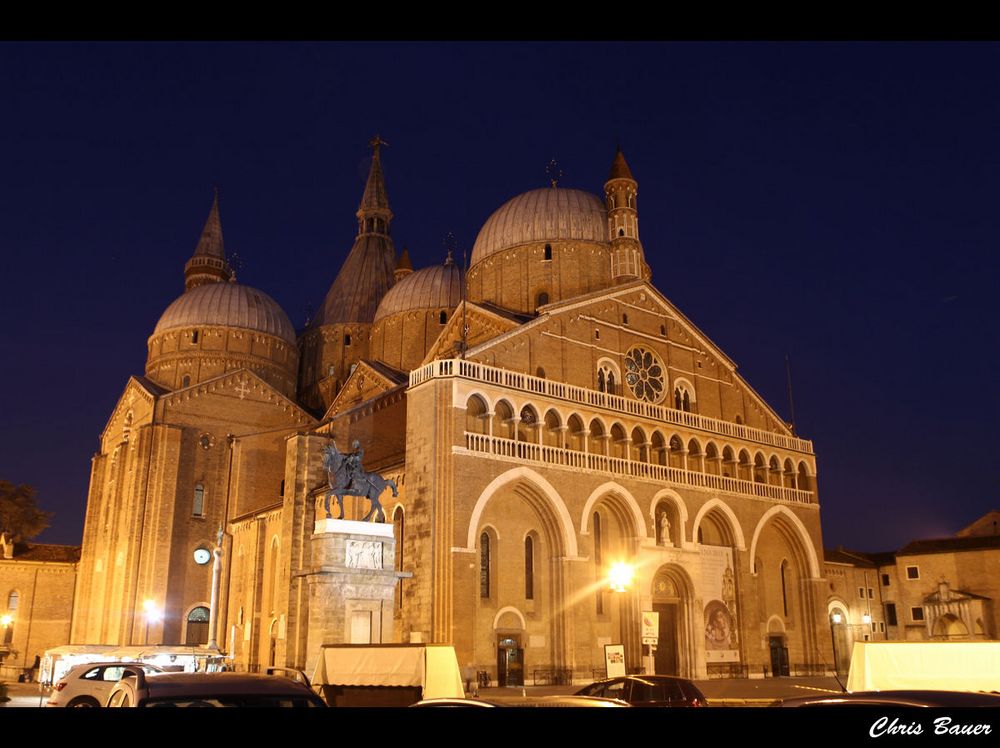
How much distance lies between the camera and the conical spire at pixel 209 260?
205ft

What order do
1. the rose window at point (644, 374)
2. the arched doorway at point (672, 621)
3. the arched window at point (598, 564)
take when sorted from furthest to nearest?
1. the rose window at point (644, 374)
2. the arched doorway at point (672, 621)
3. the arched window at point (598, 564)

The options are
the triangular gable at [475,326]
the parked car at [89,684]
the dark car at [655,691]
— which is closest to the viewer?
the dark car at [655,691]

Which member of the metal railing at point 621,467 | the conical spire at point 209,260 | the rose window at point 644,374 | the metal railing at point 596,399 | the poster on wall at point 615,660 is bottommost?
the poster on wall at point 615,660

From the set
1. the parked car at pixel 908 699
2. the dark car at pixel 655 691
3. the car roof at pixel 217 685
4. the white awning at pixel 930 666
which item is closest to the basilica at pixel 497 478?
the dark car at pixel 655 691

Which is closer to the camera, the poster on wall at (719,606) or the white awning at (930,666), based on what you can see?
the white awning at (930,666)

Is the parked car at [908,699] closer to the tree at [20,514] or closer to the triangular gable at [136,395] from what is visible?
the triangular gable at [136,395]

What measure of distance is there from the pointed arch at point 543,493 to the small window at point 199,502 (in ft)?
67.9

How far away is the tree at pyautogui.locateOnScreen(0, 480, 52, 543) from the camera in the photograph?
53.8 m

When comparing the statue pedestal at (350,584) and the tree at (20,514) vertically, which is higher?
the tree at (20,514)

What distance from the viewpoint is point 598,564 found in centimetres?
3428

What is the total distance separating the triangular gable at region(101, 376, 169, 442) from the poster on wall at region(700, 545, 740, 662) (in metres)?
28.3

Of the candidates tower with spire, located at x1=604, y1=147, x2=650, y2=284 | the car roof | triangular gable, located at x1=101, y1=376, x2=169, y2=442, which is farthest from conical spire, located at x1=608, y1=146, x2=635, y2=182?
the car roof

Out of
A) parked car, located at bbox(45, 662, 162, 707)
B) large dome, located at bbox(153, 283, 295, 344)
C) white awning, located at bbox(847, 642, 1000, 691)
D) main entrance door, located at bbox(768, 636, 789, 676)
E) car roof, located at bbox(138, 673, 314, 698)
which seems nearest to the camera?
car roof, located at bbox(138, 673, 314, 698)

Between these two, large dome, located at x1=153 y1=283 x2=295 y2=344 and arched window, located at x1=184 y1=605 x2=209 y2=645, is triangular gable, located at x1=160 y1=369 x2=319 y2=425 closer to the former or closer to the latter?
large dome, located at x1=153 y1=283 x2=295 y2=344
